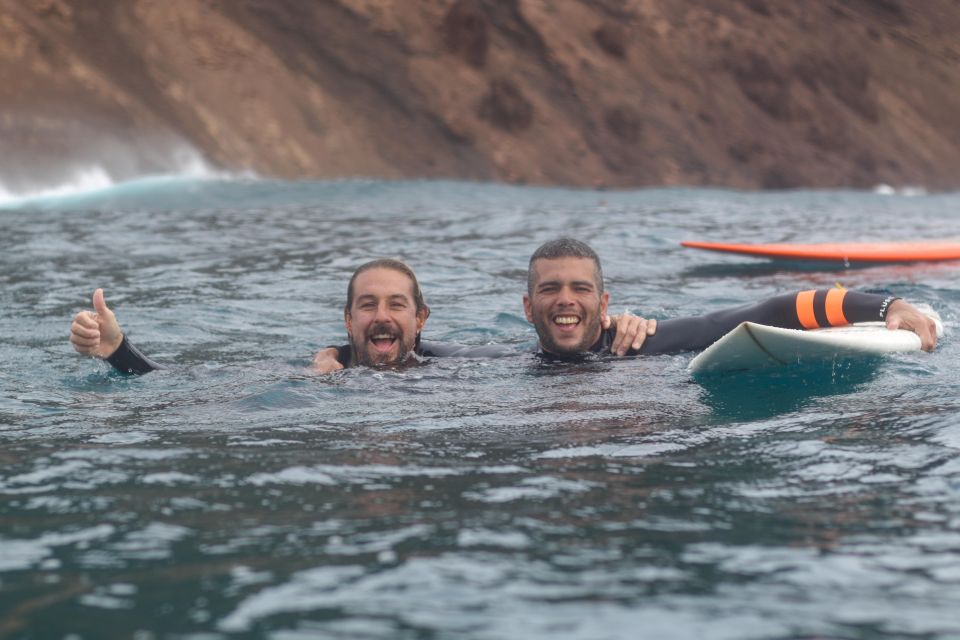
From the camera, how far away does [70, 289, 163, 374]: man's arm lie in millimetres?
6621

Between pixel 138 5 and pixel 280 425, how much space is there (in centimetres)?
2241

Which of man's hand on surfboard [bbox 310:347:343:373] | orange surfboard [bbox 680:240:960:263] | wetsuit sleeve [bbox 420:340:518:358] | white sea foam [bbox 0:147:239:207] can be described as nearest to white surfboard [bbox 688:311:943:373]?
wetsuit sleeve [bbox 420:340:518:358]

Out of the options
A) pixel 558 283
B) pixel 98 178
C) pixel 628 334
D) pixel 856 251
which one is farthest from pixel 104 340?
pixel 98 178

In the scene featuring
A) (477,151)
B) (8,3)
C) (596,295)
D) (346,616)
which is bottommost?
(346,616)

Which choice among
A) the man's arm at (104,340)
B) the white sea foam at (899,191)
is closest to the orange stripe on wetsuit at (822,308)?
the man's arm at (104,340)

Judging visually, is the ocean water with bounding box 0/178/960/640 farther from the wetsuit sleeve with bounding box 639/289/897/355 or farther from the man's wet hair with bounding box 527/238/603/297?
the man's wet hair with bounding box 527/238/603/297

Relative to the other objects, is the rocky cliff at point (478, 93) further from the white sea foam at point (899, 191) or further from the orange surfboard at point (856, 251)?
the orange surfboard at point (856, 251)

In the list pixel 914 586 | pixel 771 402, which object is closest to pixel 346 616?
pixel 914 586

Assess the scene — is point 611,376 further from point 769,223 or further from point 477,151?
point 477,151

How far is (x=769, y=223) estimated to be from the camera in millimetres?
19719

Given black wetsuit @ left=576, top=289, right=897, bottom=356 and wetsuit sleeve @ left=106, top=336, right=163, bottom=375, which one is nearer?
wetsuit sleeve @ left=106, top=336, right=163, bottom=375

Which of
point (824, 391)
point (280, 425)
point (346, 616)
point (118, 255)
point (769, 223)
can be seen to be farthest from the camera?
point (769, 223)

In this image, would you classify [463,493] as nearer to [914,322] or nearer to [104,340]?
[104,340]

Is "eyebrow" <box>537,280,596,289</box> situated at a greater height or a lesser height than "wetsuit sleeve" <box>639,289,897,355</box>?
greater
